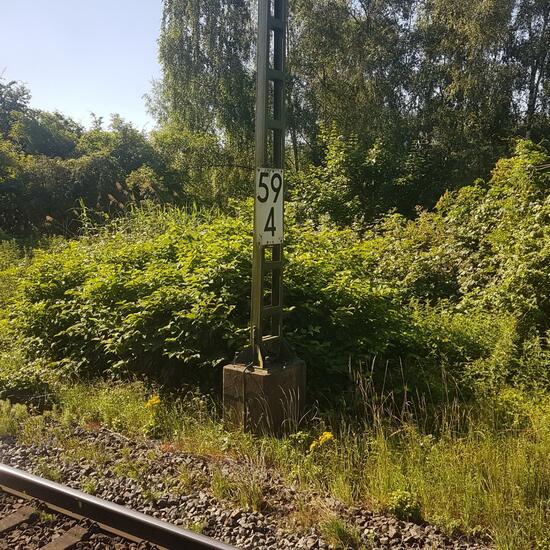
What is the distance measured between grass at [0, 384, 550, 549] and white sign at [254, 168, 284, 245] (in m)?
1.77

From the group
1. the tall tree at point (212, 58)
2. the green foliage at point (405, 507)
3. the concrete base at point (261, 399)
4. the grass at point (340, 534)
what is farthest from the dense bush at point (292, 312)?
the tall tree at point (212, 58)

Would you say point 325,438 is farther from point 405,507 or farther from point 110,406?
point 110,406

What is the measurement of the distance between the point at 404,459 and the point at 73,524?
245 centimetres

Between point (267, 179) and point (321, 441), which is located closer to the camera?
point (321, 441)

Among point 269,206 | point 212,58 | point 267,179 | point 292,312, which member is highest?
point 212,58

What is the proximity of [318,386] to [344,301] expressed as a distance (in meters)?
1.09

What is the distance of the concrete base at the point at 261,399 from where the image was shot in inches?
191

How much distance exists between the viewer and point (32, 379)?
6.41m

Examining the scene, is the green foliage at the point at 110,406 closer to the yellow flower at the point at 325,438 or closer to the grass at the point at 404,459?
the grass at the point at 404,459

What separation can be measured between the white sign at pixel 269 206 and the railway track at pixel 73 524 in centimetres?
244

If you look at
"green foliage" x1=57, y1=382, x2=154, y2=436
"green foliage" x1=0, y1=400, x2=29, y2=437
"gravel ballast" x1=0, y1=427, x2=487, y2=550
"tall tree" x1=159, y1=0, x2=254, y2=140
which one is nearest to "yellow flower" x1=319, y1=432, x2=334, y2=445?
"gravel ballast" x1=0, y1=427, x2=487, y2=550

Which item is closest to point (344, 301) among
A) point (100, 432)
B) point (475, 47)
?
point (100, 432)

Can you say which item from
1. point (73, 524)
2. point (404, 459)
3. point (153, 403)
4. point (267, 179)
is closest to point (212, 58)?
point (267, 179)

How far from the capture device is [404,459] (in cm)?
426
